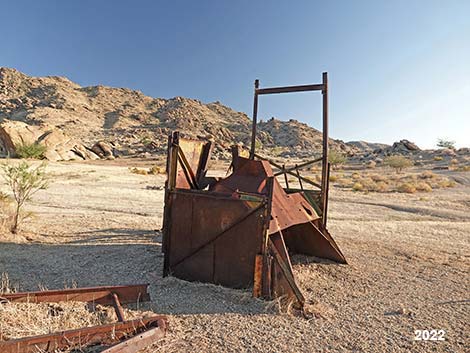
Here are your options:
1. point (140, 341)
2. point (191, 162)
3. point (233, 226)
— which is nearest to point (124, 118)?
point (191, 162)

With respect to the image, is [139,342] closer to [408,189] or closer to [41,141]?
[408,189]

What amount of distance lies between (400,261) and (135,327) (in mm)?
5009

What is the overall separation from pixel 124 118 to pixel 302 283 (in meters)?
86.4

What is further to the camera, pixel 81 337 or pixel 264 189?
pixel 264 189

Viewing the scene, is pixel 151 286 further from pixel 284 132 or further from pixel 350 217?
pixel 284 132

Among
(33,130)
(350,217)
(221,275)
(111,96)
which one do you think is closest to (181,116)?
(111,96)

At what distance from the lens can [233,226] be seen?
14.0 ft

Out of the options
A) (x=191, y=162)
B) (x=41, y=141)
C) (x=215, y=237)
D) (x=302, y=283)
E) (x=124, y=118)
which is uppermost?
(x=124, y=118)

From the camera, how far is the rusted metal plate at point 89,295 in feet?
11.4

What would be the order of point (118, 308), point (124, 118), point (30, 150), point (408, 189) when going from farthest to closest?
point (124, 118) → point (30, 150) → point (408, 189) → point (118, 308)

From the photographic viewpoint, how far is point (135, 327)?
3076mm

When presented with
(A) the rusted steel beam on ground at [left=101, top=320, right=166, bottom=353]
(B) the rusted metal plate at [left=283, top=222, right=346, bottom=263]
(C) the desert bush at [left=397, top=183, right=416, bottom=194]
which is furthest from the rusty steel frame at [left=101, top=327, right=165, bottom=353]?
(C) the desert bush at [left=397, top=183, right=416, bottom=194]

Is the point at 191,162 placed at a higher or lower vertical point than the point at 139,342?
higher

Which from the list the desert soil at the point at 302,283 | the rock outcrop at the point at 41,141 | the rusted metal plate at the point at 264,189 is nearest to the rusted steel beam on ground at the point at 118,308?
the desert soil at the point at 302,283
